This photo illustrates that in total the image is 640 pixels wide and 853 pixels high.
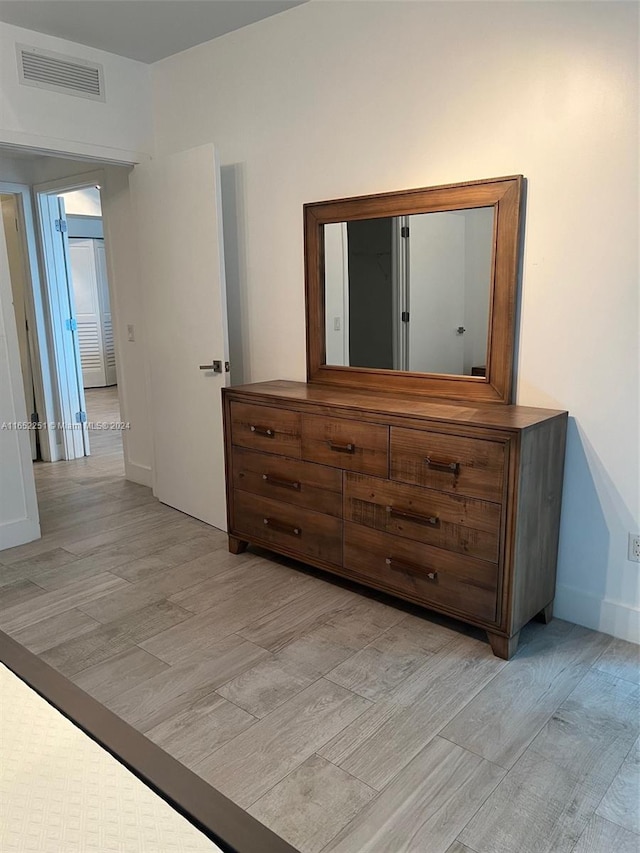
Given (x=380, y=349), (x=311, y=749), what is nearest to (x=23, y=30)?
(x=380, y=349)

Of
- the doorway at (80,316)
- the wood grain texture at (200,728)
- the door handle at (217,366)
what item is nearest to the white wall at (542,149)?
the door handle at (217,366)

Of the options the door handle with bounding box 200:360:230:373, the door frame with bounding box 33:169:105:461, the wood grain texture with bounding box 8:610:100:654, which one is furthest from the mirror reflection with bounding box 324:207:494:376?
the door frame with bounding box 33:169:105:461

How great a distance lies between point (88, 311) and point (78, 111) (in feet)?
19.2

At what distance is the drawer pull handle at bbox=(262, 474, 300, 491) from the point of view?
2.84 metres

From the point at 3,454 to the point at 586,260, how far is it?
9.56 ft

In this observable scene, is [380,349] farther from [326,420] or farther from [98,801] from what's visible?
[98,801]

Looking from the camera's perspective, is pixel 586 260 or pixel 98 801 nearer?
pixel 98 801

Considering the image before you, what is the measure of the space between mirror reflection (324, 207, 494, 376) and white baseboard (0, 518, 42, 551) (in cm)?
188

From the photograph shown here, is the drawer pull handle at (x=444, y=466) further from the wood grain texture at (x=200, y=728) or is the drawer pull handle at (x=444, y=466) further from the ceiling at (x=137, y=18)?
the ceiling at (x=137, y=18)

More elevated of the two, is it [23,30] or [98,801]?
[23,30]

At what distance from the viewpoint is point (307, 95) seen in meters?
3.01

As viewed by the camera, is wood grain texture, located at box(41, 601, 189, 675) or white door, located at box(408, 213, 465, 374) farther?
white door, located at box(408, 213, 465, 374)

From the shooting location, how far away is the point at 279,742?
186cm

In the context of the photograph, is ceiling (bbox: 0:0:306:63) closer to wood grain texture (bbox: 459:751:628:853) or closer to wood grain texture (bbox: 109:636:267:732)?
wood grain texture (bbox: 109:636:267:732)
